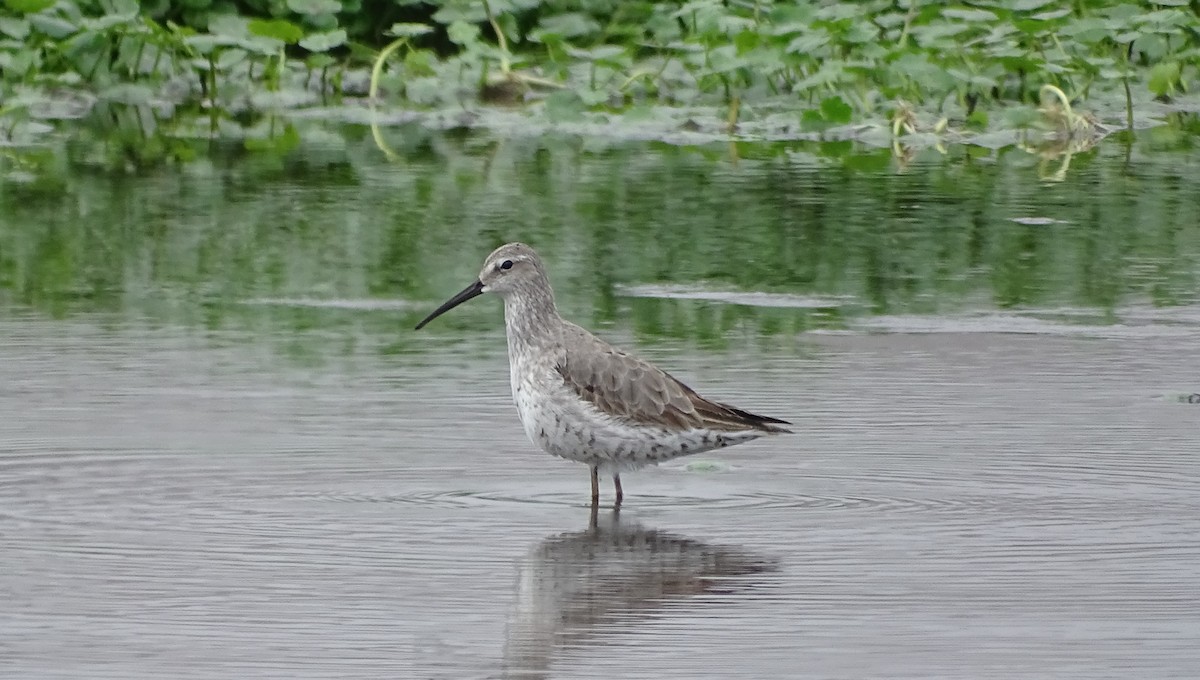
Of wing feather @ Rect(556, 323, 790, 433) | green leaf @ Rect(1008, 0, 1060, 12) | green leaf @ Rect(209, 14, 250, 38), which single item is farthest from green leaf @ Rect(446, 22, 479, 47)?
wing feather @ Rect(556, 323, 790, 433)

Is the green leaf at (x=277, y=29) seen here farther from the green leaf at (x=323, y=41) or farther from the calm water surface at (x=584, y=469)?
the calm water surface at (x=584, y=469)

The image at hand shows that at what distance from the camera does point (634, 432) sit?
7.98 meters

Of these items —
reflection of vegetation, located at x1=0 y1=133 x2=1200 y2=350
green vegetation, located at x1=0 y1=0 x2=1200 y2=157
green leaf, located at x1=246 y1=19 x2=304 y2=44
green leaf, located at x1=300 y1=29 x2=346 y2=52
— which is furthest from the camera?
green leaf, located at x1=300 y1=29 x2=346 y2=52

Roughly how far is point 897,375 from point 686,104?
9.86m

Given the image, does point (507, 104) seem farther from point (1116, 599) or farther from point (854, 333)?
point (1116, 599)

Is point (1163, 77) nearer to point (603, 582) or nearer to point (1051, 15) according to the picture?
point (1051, 15)

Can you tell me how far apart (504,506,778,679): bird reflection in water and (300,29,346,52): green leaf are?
1226 centimetres

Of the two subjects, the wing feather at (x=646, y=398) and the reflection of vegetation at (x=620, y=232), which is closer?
the wing feather at (x=646, y=398)

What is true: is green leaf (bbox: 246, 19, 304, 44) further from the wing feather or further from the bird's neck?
the wing feather

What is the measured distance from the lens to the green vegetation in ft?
58.5

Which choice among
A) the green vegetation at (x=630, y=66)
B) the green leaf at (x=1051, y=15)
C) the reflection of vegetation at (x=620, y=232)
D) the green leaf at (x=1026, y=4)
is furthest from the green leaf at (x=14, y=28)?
the green leaf at (x=1051, y=15)

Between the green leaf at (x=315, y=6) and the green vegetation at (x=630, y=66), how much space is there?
0.06 feet

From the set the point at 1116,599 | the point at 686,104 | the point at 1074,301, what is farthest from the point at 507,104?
the point at 1116,599

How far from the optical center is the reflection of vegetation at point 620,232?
37.7ft
